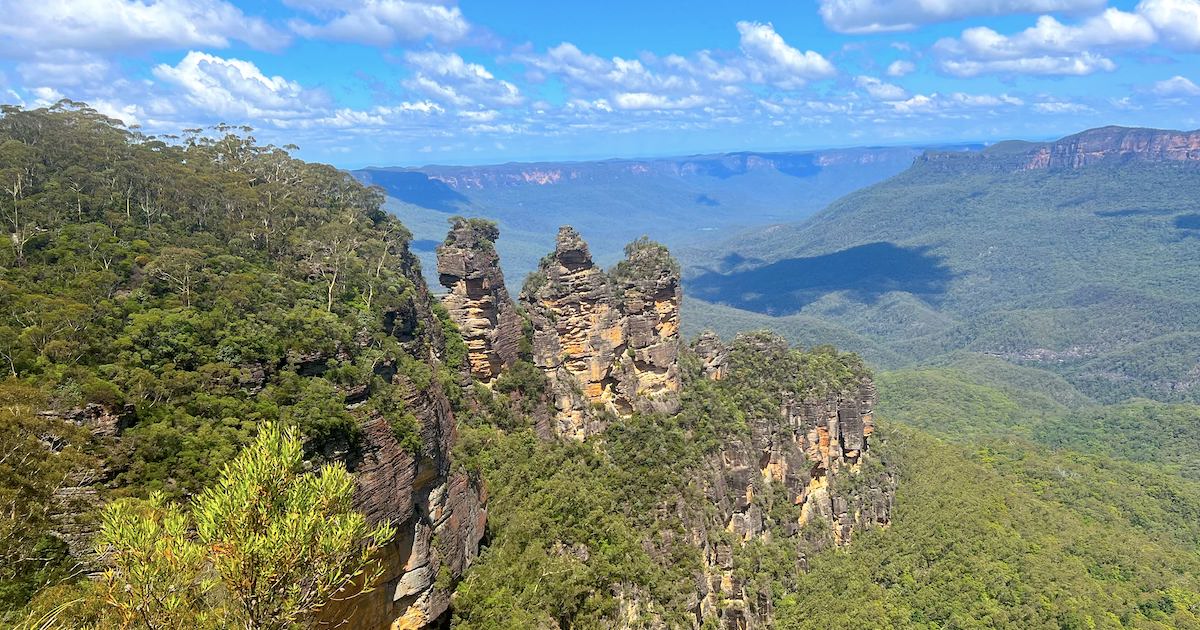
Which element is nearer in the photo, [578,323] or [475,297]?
[475,297]

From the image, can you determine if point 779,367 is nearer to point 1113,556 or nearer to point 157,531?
point 1113,556

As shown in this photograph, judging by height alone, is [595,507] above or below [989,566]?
above

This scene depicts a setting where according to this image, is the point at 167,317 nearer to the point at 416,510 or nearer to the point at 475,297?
the point at 416,510

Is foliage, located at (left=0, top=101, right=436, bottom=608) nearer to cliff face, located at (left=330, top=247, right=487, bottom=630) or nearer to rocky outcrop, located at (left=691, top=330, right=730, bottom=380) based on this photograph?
cliff face, located at (left=330, top=247, right=487, bottom=630)

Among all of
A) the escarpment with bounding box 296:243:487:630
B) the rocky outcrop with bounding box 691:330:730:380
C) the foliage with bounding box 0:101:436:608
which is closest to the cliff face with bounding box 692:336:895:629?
the rocky outcrop with bounding box 691:330:730:380

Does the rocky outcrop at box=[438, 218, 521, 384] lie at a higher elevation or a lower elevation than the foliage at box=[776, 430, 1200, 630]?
higher

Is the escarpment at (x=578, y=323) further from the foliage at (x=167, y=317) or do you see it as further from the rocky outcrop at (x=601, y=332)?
the foliage at (x=167, y=317)

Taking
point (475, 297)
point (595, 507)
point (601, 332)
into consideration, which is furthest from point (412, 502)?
point (601, 332)
